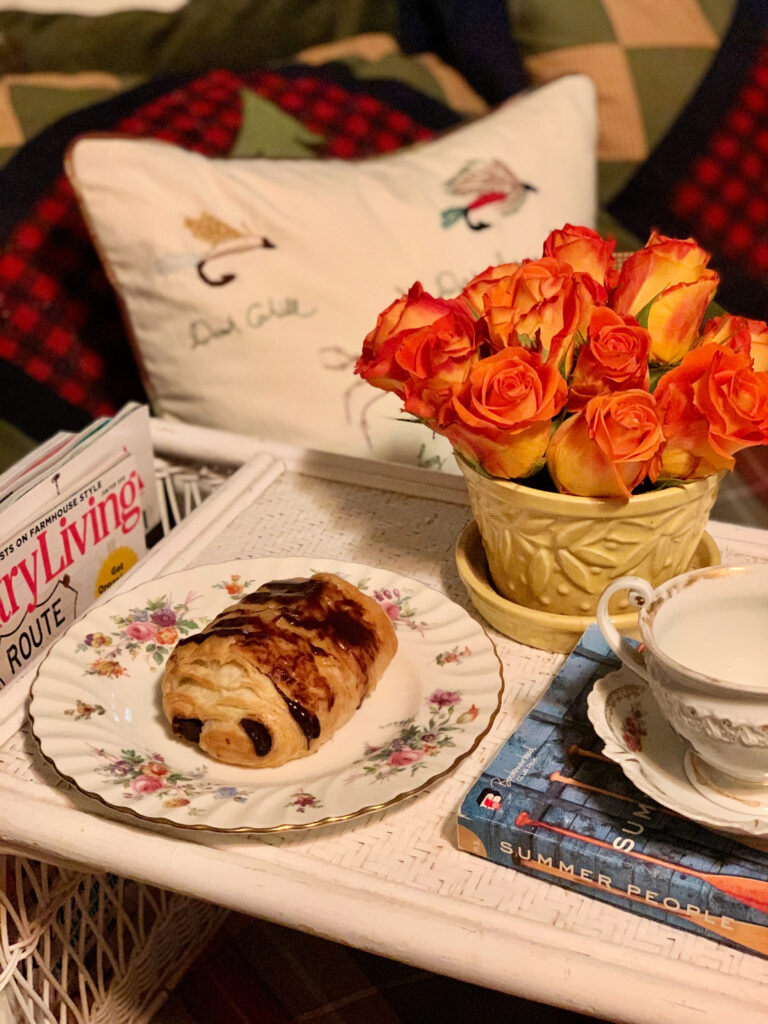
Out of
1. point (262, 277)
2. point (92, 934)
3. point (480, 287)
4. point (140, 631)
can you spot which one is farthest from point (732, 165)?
point (92, 934)

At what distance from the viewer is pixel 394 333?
2.13ft

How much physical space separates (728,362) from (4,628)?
51 centimetres

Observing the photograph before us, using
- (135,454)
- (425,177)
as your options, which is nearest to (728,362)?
(135,454)

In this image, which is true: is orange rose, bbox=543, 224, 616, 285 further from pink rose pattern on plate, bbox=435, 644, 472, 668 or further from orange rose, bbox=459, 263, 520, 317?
pink rose pattern on plate, bbox=435, 644, 472, 668

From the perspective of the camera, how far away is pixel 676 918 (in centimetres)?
50

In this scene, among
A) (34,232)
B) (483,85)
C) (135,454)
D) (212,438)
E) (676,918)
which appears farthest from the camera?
(483,85)

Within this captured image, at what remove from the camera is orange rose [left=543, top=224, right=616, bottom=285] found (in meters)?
0.67

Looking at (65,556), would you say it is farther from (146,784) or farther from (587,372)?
(587,372)

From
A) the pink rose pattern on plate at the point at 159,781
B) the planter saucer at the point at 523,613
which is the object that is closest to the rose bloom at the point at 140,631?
the pink rose pattern on plate at the point at 159,781

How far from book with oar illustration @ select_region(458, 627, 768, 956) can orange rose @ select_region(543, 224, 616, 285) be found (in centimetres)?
29

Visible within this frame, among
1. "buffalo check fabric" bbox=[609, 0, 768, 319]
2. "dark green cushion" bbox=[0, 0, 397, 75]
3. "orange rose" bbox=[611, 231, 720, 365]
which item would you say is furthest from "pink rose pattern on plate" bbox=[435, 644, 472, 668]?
"dark green cushion" bbox=[0, 0, 397, 75]

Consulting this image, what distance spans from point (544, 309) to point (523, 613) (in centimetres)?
20

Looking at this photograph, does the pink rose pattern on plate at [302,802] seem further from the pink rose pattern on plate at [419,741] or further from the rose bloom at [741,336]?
the rose bloom at [741,336]

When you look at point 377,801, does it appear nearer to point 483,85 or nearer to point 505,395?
point 505,395
